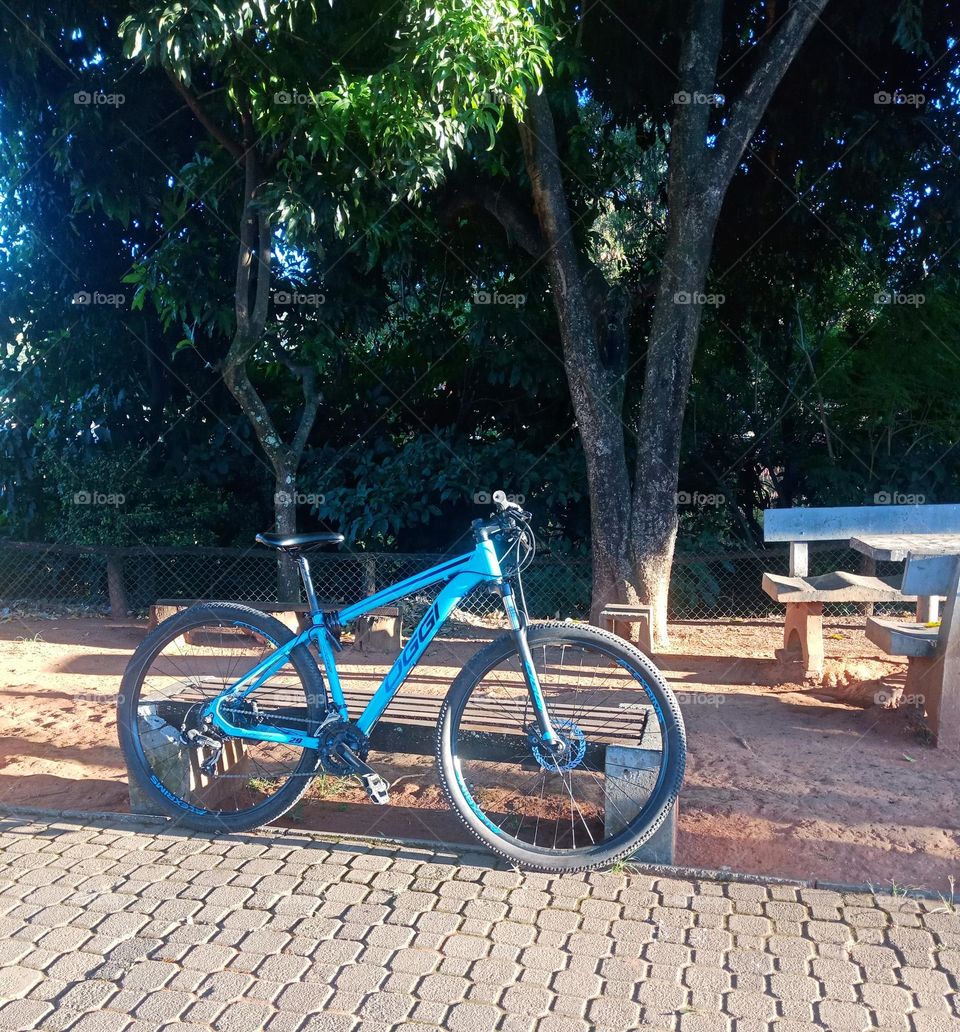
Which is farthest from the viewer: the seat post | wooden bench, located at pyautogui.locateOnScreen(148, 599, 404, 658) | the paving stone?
wooden bench, located at pyautogui.locateOnScreen(148, 599, 404, 658)

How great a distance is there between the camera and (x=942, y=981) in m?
2.84

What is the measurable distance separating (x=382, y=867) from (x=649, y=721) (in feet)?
3.64

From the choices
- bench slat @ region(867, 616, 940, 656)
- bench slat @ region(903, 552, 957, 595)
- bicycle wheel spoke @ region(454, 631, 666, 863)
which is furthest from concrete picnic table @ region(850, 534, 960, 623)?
bicycle wheel spoke @ region(454, 631, 666, 863)

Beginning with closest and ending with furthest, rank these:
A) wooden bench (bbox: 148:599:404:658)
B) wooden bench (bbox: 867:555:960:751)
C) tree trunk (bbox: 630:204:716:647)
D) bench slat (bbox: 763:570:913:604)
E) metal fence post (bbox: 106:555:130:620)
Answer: wooden bench (bbox: 867:555:960:751), bench slat (bbox: 763:570:913:604), tree trunk (bbox: 630:204:716:647), wooden bench (bbox: 148:599:404:658), metal fence post (bbox: 106:555:130:620)

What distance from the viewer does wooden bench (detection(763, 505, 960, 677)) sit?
6.30m

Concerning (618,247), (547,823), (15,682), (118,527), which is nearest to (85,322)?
(118,527)

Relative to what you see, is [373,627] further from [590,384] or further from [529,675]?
[529,675]

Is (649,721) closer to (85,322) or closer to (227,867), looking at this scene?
(227,867)

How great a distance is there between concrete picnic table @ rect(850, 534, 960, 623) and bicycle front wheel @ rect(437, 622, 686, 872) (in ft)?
6.10

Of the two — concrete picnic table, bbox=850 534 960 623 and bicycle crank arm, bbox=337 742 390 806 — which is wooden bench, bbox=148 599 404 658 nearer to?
concrete picnic table, bbox=850 534 960 623

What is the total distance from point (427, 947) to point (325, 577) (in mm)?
6249

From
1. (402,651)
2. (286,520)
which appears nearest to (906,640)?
(402,651)

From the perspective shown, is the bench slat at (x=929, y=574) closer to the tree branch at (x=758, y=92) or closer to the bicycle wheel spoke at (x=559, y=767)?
the bicycle wheel spoke at (x=559, y=767)

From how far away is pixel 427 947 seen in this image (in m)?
3.03
